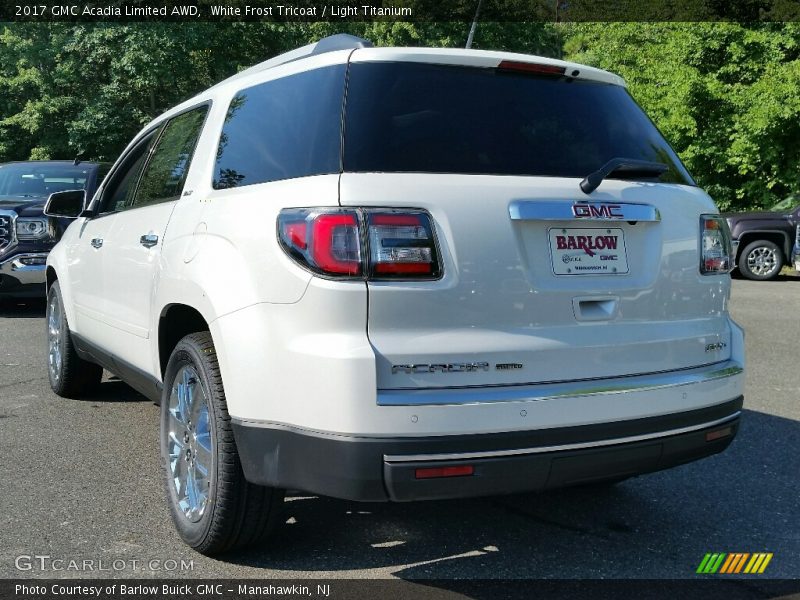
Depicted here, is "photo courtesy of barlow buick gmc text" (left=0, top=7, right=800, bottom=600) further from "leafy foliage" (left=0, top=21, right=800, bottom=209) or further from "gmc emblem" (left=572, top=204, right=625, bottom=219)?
"leafy foliage" (left=0, top=21, right=800, bottom=209)

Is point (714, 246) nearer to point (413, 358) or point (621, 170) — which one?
point (621, 170)

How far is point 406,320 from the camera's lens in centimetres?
264

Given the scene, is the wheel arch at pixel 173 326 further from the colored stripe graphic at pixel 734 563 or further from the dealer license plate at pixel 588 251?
the colored stripe graphic at pixel 734 563

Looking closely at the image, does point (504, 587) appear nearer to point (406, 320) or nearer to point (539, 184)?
point (406, 320)

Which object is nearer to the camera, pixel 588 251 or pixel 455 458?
pixel 455 458

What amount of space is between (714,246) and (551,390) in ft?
3.30

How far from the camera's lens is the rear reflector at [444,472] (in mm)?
2611

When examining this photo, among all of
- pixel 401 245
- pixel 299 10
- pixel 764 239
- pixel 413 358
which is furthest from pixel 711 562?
pixel 299 10

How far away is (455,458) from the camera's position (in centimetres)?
262

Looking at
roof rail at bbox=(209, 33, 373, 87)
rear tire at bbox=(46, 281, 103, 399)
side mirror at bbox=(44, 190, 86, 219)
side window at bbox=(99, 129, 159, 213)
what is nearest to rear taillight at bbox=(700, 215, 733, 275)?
roof rail at bbox=(209, 33, 373, 87)

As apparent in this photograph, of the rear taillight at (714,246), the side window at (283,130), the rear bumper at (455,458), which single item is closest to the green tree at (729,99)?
the rear taillight at (714,246)

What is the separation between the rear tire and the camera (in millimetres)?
5699

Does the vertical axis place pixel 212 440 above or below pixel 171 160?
below

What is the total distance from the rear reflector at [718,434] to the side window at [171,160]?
242 centimetres
